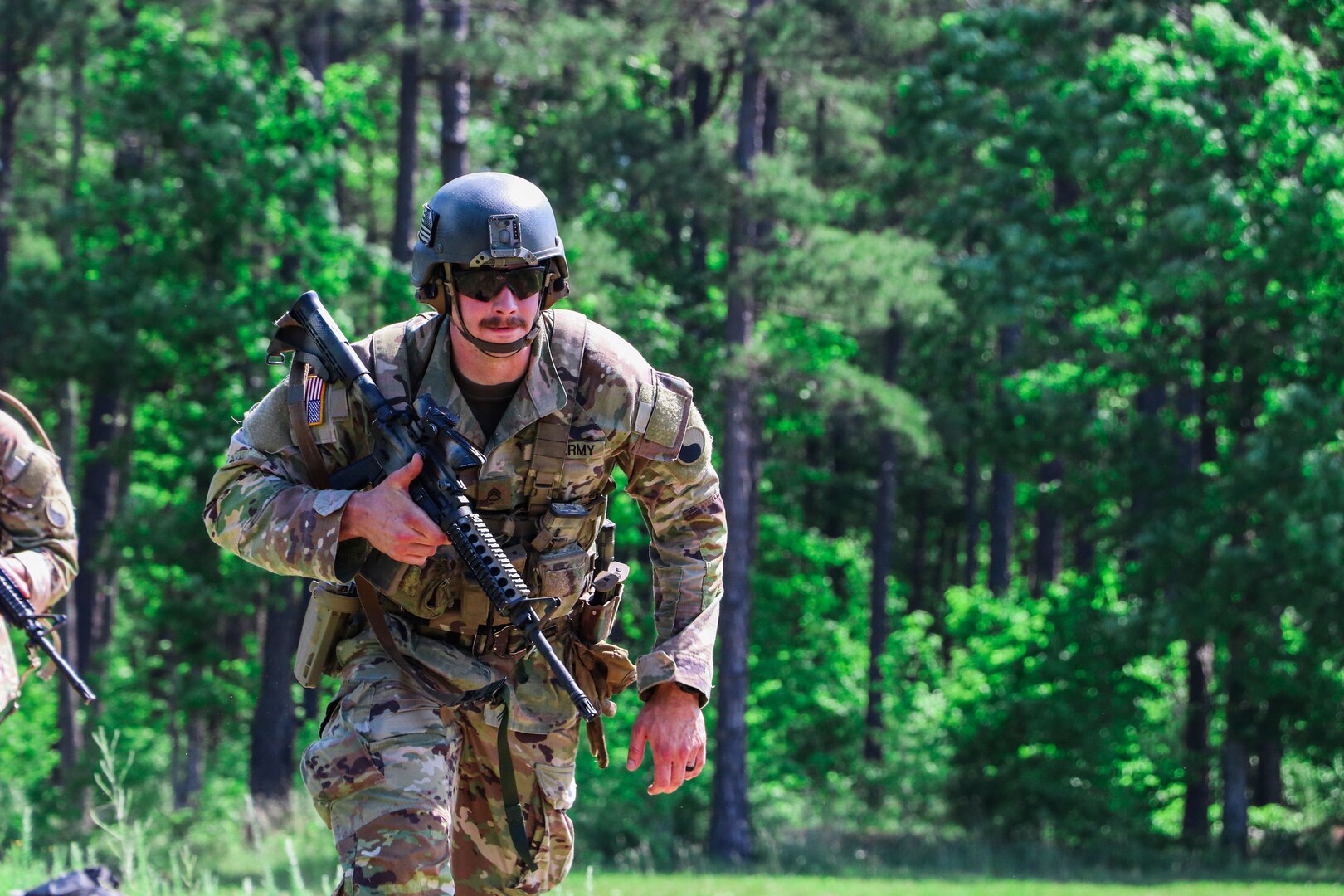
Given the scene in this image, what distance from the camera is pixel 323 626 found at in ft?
13.4

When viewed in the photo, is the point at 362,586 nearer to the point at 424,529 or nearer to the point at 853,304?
the point at 424,529

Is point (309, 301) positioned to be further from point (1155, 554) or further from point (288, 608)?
point (288, 608)

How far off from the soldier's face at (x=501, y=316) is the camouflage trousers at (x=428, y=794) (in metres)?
0.85

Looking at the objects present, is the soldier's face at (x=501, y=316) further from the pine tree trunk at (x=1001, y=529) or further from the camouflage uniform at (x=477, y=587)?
the pine tree trunk at (x=1001, y=529)

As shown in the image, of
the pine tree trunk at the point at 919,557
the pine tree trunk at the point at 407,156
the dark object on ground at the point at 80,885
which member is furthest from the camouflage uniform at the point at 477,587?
the pine tree trunk at the point at 919,557

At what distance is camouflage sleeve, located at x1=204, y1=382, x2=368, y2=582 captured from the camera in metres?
3.72

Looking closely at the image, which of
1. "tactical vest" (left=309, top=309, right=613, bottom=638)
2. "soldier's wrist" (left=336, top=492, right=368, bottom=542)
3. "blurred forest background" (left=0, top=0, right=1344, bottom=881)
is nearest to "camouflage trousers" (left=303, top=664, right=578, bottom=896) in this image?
"tactical vest" (left=309, top=309, right=613, bottom=638)

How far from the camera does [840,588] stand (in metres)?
35.2

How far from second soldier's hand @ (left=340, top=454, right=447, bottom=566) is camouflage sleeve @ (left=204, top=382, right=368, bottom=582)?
1.5 inches

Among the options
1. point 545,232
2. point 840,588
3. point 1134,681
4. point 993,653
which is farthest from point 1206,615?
point 840,588

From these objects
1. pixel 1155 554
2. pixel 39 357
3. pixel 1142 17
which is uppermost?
pixel 1142 17

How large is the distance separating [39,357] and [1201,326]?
13656 mm

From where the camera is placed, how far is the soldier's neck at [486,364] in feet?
13.3

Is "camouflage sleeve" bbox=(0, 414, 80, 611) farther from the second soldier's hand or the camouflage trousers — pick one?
the second soldier's hand
